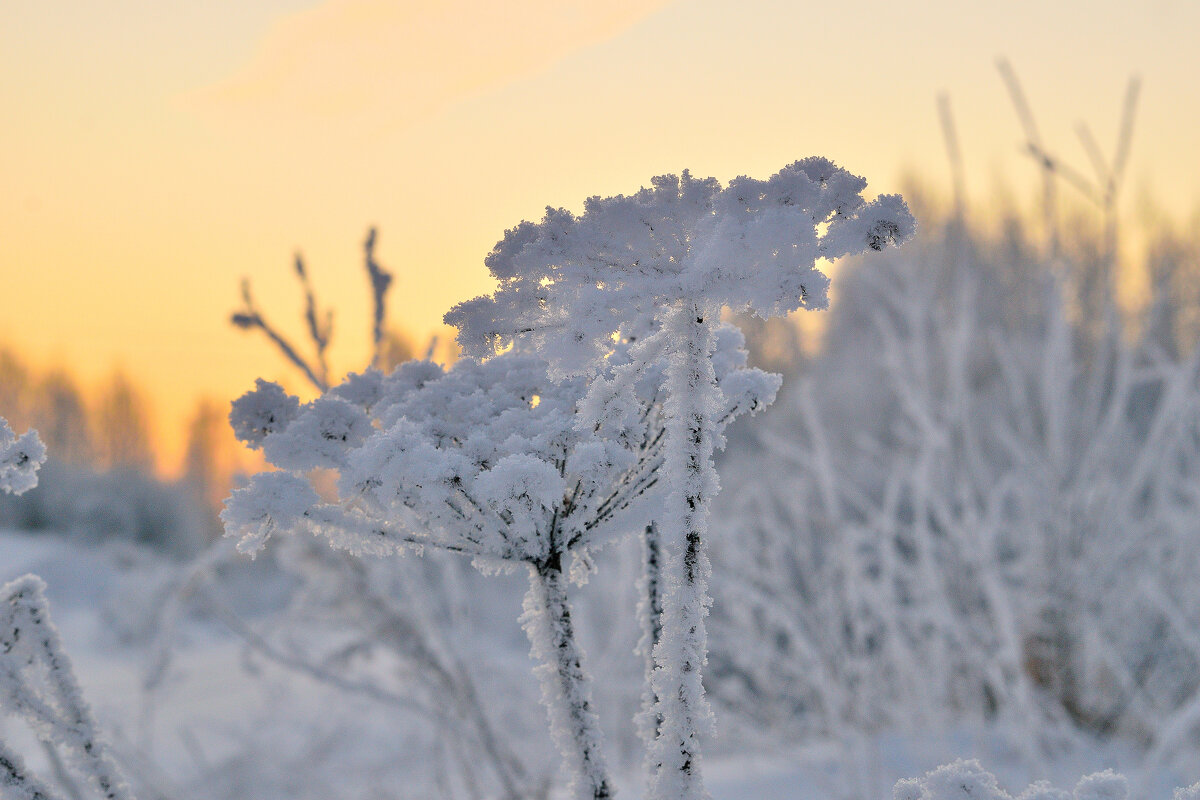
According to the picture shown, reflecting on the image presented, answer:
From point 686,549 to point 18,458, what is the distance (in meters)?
0.48

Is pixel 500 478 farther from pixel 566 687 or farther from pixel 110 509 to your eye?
pixel 110 509

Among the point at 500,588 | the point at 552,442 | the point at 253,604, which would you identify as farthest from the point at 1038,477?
the point at 253,604

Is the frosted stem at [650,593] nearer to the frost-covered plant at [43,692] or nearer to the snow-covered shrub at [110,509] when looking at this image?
the frost-covered plant at [43,692]

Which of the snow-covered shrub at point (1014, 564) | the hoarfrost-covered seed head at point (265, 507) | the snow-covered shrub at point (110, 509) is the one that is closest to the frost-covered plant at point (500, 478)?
the hoarfrost-covered seed head at point (265, 507)

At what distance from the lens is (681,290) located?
1.57 ft

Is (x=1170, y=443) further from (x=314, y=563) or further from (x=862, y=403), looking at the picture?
(x=862, y=403)

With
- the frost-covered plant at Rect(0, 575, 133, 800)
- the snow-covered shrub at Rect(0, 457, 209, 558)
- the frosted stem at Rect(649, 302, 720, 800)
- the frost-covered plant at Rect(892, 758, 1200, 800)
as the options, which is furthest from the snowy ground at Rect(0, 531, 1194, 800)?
the snow-covered shrub at Rect(0, 457, 209, 558)

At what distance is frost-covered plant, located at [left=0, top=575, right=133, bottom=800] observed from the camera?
0.59 meters

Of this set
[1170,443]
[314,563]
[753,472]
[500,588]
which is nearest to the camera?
[314,563]

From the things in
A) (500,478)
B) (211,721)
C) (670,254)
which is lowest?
(211,721)

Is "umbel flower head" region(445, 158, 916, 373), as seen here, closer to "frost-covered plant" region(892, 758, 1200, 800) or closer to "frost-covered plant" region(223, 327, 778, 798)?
"frost-covered plant" region(223, 327, 778, 798)

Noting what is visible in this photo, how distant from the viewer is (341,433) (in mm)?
638

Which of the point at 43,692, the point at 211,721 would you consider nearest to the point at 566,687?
the point at 43,692

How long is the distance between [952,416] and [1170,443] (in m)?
0.95
